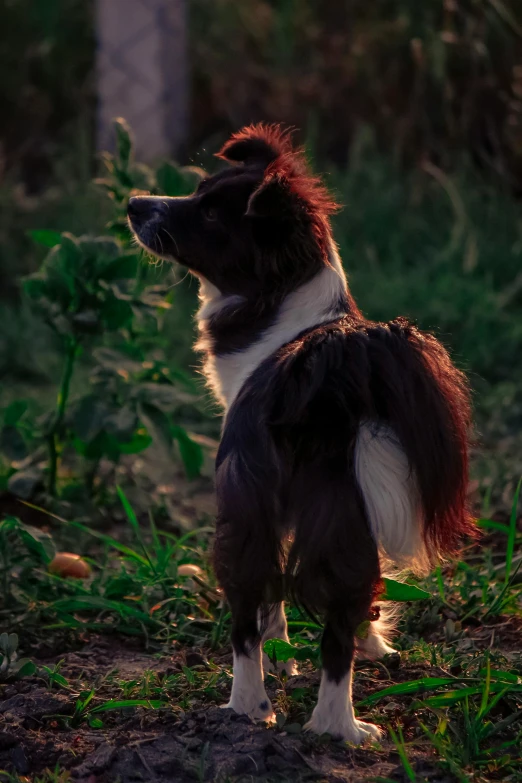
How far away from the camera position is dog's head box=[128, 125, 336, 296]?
259 cm

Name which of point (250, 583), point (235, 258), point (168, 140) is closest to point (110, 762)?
point (250, 583)

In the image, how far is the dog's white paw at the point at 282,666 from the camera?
2.56 m

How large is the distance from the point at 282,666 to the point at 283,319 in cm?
85

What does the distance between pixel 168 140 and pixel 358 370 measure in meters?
5.89

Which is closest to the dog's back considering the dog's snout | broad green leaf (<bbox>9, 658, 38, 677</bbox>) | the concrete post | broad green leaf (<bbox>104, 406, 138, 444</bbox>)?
broad green leaf (<bbox>9, 658, 38, 677</bbox>)

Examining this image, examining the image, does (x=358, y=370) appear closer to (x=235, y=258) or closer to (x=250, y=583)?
(x=250, y=583)

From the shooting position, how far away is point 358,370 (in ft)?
6.95

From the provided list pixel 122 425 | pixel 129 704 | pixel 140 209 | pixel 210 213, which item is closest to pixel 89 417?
pixel 122 425

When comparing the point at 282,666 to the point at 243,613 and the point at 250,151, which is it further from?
the point at 250,151

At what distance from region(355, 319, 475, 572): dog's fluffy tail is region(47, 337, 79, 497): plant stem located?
1585mm

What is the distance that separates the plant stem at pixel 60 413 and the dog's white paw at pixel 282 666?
1319mm

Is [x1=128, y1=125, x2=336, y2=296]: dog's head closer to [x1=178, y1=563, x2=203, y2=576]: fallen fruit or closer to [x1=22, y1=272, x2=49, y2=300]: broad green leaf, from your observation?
[x1=22, y1=272, x2=49, y2=300]: broad green leaf

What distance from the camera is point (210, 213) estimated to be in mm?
2789

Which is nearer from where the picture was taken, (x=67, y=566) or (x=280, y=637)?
(x=280, y=637)
